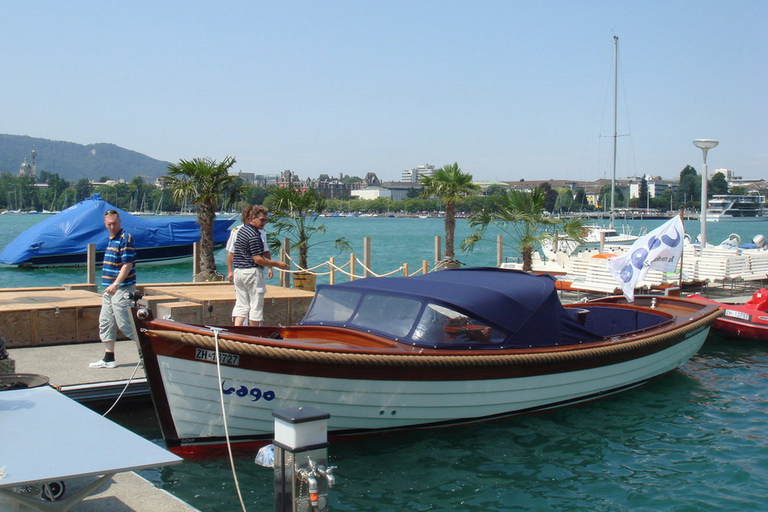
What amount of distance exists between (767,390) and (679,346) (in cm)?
174

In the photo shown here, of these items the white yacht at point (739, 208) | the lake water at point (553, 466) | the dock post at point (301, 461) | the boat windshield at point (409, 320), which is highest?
the white yacht at point (739, 208)

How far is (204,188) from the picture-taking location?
19656 millimetres

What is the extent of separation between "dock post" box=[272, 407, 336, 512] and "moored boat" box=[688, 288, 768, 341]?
13148mm

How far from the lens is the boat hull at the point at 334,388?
7.57 meters

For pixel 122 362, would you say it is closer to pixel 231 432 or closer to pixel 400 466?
pixel 231 432

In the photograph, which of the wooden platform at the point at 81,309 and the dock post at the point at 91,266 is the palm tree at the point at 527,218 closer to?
the wooden platform at the point at 81,309

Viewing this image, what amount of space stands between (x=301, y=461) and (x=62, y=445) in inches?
61.4

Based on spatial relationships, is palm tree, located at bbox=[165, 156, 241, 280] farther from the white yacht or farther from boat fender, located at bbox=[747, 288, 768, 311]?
the white yacht

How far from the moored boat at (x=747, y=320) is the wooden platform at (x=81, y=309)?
936 centimetres

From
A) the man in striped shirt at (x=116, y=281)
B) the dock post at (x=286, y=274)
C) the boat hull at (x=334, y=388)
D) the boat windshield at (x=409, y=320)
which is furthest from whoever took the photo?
the dock post at (x=286, y=274)

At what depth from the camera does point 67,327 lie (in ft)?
36.0

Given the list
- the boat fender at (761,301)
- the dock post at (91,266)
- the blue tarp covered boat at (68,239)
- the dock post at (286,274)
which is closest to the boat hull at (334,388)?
the boat fender at (761,301)

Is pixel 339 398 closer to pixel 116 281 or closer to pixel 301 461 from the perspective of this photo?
pixel 301 461

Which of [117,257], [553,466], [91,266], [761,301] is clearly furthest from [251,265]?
[761,301]
